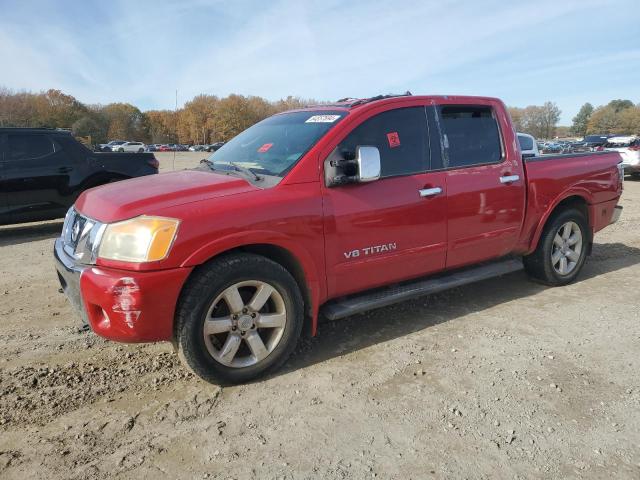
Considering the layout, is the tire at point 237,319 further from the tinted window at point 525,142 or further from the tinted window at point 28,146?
the tinted window at point 525,142

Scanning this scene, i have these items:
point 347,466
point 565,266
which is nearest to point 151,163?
point 565,266

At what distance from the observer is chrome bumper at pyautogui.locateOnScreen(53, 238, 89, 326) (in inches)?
116

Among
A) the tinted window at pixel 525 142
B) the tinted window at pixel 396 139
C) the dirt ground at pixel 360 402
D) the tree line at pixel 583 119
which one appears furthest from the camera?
the tree line at pixel 583 119

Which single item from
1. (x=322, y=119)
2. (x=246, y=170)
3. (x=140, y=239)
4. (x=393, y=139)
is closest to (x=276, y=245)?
(x=246, y=170)

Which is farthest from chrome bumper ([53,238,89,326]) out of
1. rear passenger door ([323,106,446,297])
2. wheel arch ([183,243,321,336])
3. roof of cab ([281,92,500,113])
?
roof of cab ([281,92,500,113])

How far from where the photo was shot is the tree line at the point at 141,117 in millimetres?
96250

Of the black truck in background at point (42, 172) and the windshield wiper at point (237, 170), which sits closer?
the windshield wiper at point (237, 170)

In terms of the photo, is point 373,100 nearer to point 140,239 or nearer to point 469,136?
point 469,136

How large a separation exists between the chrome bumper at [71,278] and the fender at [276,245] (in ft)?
2.25

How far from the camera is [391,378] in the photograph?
3.24 m

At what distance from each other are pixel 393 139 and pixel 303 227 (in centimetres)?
113

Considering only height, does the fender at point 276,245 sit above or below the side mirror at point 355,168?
below

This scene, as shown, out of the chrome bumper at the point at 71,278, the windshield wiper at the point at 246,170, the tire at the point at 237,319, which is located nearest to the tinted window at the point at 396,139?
the windshield wiper at the point at 246,170

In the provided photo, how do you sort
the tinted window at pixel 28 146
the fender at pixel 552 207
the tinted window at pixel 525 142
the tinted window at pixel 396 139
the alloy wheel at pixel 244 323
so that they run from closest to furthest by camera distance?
the alloy wheel at pixel 244 323 → the tinted window at pixel 396 139 → the fender at pixel 552 207 → the tinted window at pixel 28 146 → the tinted window at pixel 525 142
